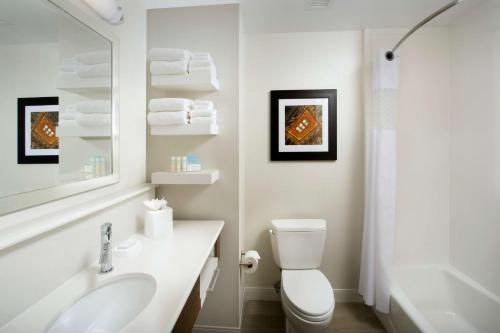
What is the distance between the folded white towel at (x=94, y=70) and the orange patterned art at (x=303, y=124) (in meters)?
1.41

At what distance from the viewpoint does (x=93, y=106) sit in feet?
4.08

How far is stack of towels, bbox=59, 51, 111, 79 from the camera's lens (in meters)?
1.07

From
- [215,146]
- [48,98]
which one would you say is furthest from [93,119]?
[215,146]

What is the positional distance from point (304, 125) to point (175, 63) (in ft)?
3.87

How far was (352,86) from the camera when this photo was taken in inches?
87.7

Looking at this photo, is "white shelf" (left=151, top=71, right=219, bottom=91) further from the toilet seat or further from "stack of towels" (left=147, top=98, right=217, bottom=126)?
the toilet seat

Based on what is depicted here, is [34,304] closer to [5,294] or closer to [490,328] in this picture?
[5,294]

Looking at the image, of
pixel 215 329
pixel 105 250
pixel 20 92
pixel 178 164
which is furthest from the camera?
pixel 215 329

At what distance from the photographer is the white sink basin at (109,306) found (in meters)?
0.85

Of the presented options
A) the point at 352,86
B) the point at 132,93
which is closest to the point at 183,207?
the point at 132,93

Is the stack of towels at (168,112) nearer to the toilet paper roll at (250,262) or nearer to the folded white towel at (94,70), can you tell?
the folded white towel at (94,70)

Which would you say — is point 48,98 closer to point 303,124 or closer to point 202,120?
point 202,120

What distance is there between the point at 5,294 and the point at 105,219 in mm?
505

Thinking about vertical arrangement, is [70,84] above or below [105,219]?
above
